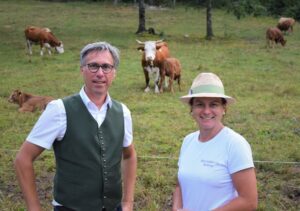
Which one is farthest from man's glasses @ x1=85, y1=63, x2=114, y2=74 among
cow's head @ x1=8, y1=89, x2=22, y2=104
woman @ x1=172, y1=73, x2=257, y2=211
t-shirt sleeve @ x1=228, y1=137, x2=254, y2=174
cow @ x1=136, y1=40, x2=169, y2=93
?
cow @ x1=136, y1=40, x2=169, y2=93

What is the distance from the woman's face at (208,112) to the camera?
9.91 ft

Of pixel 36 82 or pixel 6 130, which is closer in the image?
pixel 6 130

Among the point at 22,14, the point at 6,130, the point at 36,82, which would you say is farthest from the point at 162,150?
the point at 22,14

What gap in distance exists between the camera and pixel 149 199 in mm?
5980

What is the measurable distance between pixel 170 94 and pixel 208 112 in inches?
394

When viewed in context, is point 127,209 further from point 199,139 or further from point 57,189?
point 199,139

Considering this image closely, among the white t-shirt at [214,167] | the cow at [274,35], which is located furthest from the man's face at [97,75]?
the cow at [274,35]

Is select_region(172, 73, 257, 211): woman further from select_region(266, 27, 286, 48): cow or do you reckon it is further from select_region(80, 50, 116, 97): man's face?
select_region(266, 27, 286, 48): cow

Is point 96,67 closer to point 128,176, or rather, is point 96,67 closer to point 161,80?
point 128,176

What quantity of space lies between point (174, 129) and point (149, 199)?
3.50 m

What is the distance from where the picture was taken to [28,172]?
3.12m

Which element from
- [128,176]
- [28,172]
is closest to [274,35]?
[128,176]

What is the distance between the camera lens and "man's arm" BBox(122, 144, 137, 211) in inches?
138


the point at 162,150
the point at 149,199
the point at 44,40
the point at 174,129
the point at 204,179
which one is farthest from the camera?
the point at 44,40
